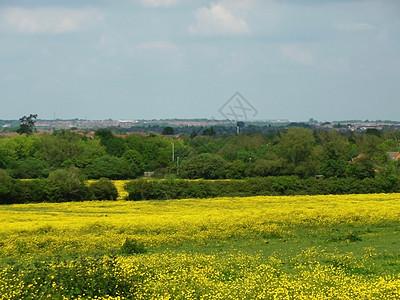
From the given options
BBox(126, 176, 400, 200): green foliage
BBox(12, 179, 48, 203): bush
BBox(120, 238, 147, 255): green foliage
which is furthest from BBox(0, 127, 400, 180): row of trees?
BBox(120, 238, 147, 255): green foliage

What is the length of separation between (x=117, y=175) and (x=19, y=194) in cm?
2538

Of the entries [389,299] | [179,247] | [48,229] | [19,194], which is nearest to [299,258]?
[179,247]

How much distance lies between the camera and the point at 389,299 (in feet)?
39.6

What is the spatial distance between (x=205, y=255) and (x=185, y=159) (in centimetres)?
5750

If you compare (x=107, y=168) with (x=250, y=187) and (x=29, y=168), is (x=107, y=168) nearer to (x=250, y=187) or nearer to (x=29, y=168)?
(x=29, y=168)

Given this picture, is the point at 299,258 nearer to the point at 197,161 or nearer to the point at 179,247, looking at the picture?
the point at 179,247

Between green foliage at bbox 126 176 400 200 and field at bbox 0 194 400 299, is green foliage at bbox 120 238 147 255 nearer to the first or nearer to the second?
field at bbox 0 194 400 299

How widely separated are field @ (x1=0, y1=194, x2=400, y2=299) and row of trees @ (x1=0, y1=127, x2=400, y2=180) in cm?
2166

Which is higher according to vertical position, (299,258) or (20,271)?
(20,271)

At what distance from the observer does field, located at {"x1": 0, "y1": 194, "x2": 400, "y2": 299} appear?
13.2 m

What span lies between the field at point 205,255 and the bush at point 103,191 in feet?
21.4

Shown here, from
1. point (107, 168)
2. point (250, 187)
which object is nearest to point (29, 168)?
point (107, 168)

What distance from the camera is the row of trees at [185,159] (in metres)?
64.0

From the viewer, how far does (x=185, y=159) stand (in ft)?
252
